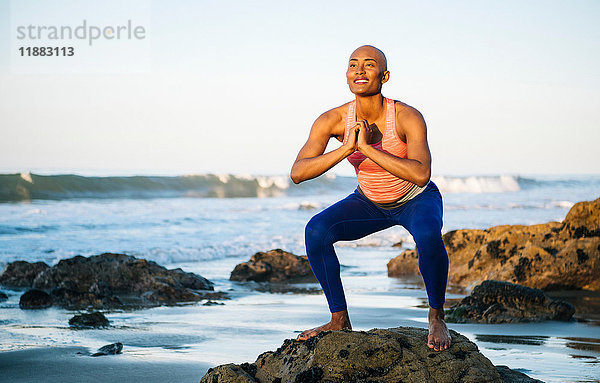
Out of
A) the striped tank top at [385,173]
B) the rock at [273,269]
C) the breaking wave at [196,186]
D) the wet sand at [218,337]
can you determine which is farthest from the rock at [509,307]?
the breaking wave at [196,186]

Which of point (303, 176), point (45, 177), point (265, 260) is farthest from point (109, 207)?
point (303, 176)

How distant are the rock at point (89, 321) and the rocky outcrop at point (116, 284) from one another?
1.41 metres

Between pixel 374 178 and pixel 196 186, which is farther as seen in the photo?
pixel 196 186

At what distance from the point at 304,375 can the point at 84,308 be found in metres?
5.16

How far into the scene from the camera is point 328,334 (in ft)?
12.3

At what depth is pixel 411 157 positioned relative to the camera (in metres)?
3.99

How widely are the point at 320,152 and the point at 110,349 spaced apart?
246 cm

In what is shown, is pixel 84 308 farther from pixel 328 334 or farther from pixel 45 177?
pixel 45 177

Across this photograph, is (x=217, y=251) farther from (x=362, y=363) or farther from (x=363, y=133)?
(x=362, y=363)

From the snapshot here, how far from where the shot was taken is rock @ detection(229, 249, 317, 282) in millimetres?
11172

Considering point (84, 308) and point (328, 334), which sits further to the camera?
point (84, 308)

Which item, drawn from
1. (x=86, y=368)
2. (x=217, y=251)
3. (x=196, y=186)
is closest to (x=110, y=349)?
(x=86, y=368)

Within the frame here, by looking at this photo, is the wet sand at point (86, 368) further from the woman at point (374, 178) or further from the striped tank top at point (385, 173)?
the striped tank top at point (385, 173)

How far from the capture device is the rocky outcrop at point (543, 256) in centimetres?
895
